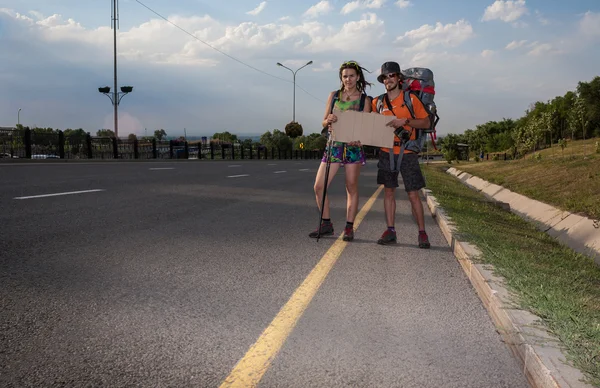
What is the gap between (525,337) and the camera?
318 cm

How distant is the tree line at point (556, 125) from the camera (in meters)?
71.8

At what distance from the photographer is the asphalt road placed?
2.92 meters

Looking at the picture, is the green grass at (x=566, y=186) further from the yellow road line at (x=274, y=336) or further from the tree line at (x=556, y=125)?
the tree line at (x=556, y=125)

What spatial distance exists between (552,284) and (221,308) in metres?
2.82

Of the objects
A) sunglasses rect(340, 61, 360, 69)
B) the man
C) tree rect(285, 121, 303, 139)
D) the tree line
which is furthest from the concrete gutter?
tree rect(285, 121, 303, 139)

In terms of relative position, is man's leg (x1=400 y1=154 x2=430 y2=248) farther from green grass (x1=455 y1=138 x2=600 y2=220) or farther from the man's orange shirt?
green grass (x1=455 y1=138 x2=600 y2=220)

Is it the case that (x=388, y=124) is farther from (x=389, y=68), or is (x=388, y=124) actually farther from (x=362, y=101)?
(x=389, y=68)

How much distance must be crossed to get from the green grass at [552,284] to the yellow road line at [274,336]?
63.6 inches

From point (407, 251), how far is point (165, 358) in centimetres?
392

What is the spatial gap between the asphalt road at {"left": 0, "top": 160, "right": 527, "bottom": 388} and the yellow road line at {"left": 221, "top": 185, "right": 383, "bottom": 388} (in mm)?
29

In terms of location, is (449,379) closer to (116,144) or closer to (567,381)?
(567,381)

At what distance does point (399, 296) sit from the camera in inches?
174

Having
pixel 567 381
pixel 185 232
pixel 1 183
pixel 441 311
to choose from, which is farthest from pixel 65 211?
pixel 567 381

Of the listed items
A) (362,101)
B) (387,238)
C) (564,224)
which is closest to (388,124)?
(362,101)
